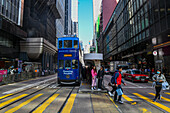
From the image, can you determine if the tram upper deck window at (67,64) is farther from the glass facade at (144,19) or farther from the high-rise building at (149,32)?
the glass facade at (144,19)

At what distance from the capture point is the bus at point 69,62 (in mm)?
12336

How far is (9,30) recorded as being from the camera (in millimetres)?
24000

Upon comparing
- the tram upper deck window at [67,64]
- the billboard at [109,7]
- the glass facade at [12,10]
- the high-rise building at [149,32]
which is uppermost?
the billboard at [109,7]

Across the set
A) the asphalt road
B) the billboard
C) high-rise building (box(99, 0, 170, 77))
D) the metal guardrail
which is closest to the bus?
the asphalt road

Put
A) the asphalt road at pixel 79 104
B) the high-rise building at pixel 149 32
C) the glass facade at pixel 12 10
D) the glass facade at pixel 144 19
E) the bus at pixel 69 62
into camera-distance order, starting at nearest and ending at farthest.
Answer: the asphalt road at pixel 79 104
the bus at pixel 69 62
the high-rise building at pixel 149 32
the glass facade at pixel 144 19
the glass facade at pixel 12 10

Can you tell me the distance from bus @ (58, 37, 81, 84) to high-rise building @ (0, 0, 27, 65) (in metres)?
15.9

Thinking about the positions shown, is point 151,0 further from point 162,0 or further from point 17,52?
point 17,52

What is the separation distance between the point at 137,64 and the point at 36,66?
25.0 meters

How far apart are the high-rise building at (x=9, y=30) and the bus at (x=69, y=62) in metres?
15.9

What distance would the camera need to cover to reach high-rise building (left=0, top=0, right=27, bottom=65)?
77.0 feet

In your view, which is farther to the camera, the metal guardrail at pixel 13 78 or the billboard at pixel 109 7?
the billboard at pixel 109 7

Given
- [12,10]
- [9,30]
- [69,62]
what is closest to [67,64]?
[69,62]

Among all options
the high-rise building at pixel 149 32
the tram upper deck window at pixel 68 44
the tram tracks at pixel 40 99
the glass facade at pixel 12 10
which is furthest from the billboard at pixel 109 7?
the tram tracks at pixel 40 99

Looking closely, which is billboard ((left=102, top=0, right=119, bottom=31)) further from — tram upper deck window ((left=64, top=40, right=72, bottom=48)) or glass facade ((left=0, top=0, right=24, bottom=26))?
tram upper deck window ((left=64, top=40, right=72, bottom=48))
